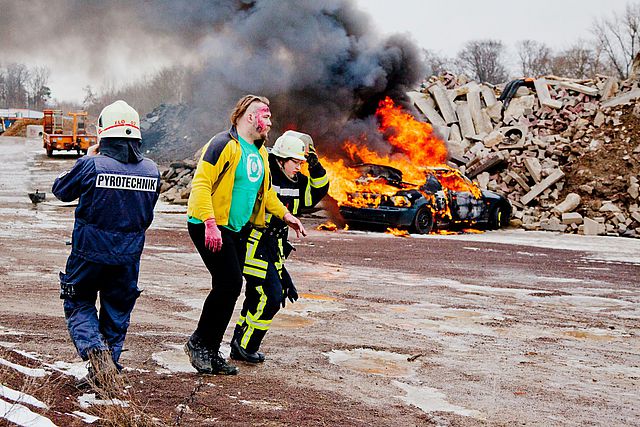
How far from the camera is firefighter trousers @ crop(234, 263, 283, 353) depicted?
225 inches

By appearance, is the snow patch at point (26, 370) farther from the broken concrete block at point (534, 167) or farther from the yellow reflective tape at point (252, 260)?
the broken concrete block at point (534, 167)

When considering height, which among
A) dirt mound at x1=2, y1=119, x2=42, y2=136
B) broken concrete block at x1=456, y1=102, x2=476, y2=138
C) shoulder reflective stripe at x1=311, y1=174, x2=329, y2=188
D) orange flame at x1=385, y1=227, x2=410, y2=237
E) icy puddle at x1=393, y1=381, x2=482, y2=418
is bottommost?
orange flame at x1=385, y1=227, x2=410, y2=237

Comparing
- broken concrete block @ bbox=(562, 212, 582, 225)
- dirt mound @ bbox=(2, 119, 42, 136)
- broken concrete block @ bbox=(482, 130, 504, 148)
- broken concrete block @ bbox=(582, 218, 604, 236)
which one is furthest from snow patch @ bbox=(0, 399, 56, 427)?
dirt mound @ bbox=(2, 119, 42, 136)

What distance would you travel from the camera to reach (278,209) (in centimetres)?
579

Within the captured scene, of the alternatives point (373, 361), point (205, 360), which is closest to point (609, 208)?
point (373, 361)

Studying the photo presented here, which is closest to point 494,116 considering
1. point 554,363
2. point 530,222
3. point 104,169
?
point 530,222

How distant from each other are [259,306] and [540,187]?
17386mm

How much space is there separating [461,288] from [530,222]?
1128 centimetres

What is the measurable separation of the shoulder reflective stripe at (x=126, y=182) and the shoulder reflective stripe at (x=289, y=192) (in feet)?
4.76

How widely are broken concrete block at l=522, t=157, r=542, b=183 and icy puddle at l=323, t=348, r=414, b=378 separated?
1702 cm

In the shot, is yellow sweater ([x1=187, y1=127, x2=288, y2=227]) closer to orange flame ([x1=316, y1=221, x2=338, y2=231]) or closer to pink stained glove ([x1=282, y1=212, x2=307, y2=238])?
pink stained glove ([x1=282, y1=212, x2=307, y2=238])

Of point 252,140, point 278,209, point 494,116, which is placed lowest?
point 278,209

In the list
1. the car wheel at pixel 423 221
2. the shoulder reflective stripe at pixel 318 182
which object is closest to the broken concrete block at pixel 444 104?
the car wheel at pixel 423 221

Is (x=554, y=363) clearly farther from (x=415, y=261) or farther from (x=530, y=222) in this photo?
(x=530, y=222)
